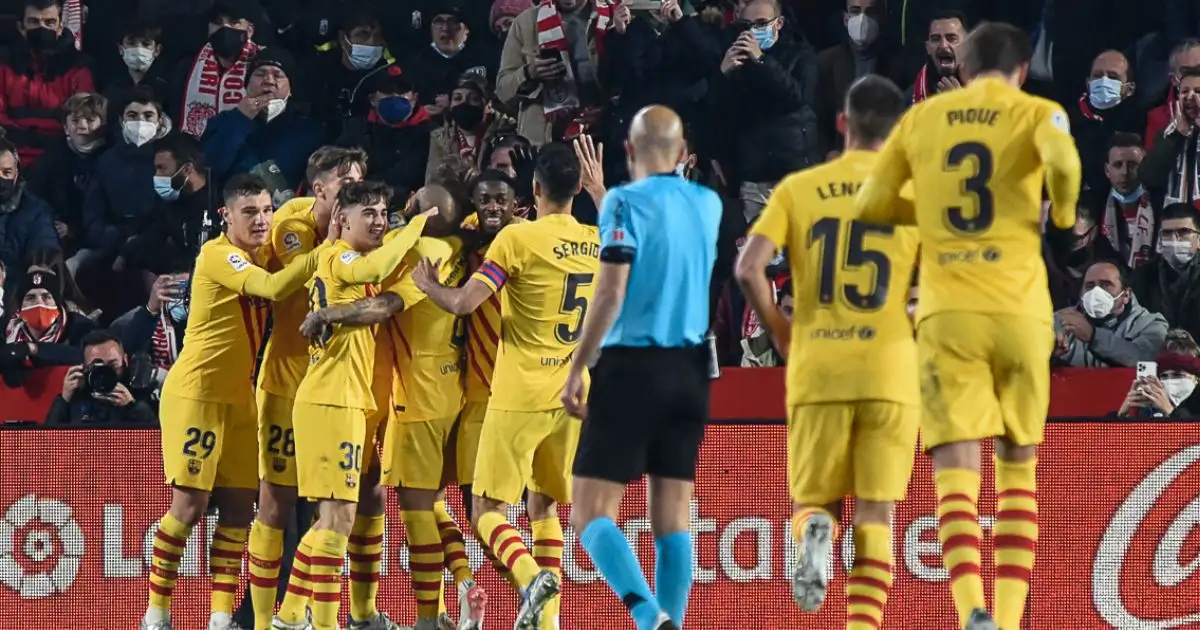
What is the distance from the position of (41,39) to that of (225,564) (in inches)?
245

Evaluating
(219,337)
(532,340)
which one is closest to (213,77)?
(219,337)

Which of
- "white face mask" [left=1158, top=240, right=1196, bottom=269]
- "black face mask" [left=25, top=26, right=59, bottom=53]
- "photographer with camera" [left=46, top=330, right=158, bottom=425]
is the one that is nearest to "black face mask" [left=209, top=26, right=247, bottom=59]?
"black face mask" [left=25, top=26, right=59, bottom=53]

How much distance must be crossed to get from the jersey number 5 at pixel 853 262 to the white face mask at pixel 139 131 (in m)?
7.77

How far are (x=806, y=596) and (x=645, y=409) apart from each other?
1.02 meters

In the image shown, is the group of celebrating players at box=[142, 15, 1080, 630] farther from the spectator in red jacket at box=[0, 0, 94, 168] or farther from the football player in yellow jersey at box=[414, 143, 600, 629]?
the spectator in red jacket at box=[0, 0, 94, 168]

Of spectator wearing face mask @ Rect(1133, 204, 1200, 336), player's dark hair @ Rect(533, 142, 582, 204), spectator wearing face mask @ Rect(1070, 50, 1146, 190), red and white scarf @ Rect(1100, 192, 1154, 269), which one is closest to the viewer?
player's dark hair @ Rect(533, 142, 582, 204)

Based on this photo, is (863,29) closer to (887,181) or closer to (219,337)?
(219,337)

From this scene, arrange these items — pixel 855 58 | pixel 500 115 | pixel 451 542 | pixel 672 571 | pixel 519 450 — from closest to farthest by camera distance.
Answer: pixel 672 571 < pixel 519 450 < pixel 451 542 < pixel 500 115 < pixel 855 58

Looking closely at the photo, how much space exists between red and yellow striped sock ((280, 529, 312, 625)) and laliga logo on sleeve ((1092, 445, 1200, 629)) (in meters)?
4.00

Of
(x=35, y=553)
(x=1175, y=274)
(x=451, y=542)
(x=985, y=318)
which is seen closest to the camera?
(x=985, y=318)

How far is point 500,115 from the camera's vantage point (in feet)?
46.8

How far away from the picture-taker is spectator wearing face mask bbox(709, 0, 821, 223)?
1360 cm

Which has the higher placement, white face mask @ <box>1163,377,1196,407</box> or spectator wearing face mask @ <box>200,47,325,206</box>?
spectator wearing face mask @ <box>200,47,325,206</box>

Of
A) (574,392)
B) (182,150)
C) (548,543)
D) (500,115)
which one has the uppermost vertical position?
(500,115)
